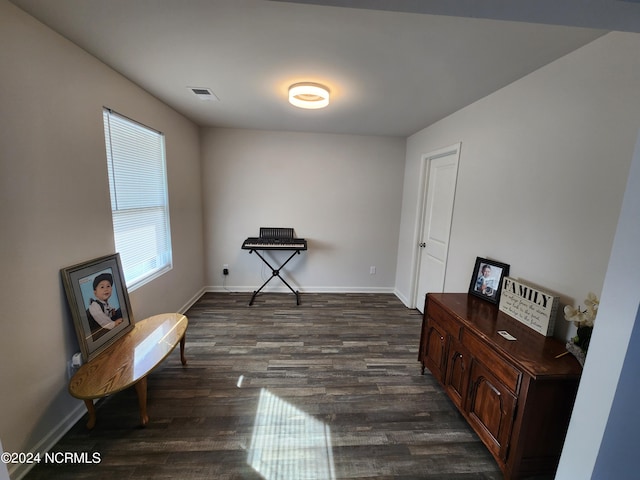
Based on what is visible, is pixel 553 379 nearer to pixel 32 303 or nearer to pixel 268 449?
pixel 268 449

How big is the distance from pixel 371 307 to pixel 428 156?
2164 mm

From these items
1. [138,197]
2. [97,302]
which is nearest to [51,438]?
[97,302]

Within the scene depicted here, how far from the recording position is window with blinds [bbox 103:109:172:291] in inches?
82.0

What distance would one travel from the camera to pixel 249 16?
4.29 ft

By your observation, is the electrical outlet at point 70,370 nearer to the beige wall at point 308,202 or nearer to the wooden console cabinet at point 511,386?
the beige wall at point 308,202

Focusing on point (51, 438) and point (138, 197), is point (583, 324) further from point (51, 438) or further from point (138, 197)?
point (138, 197)

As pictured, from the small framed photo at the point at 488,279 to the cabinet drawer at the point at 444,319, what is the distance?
0.40 m

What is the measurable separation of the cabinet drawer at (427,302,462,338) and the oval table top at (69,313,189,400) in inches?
79.6

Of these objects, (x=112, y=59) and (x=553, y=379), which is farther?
(x=112, y=59)

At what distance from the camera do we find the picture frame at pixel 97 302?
1630 millimetres

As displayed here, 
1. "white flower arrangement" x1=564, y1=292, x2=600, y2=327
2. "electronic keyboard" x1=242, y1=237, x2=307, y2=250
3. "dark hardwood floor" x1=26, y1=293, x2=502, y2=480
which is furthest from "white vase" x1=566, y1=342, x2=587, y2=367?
"electronic keyboard" x1=242, y1=237, x2=307, y2=250

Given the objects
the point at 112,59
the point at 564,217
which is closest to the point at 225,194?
the point at 112,59

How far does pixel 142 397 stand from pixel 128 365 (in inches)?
8.8

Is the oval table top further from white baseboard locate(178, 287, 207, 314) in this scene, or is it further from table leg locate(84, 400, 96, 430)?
white baseboard locate(178, 287, 207, 314)
